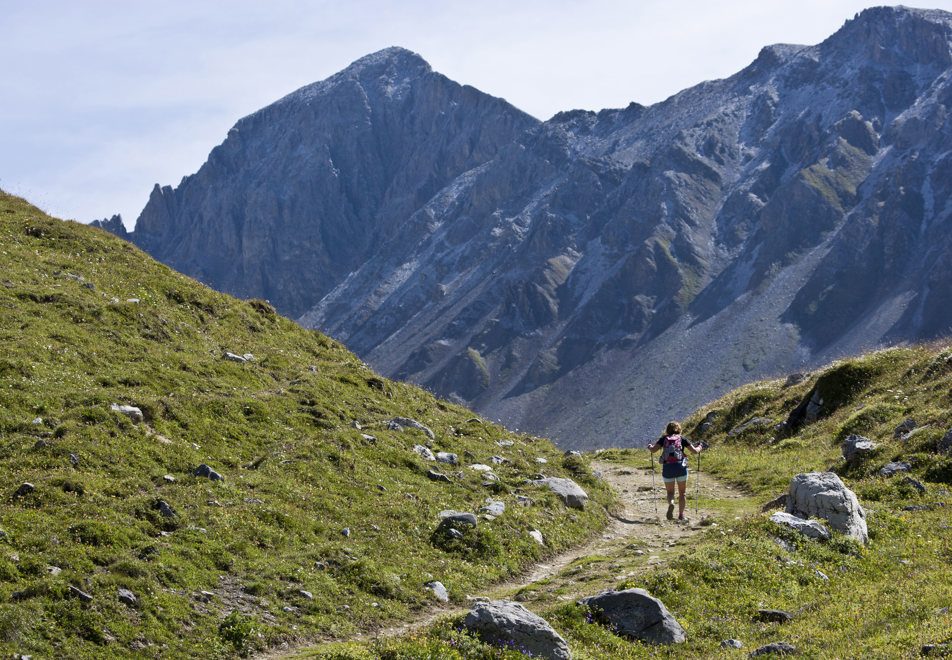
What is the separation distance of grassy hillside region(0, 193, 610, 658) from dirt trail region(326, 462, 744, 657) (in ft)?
1.90

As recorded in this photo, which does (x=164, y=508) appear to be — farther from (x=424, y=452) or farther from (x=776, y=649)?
(x=776, y=649)

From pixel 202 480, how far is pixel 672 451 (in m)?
14.3

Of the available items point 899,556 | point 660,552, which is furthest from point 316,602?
point 899,556

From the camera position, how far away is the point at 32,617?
1378 cm

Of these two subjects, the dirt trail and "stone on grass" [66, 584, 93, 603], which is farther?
the dirt trail

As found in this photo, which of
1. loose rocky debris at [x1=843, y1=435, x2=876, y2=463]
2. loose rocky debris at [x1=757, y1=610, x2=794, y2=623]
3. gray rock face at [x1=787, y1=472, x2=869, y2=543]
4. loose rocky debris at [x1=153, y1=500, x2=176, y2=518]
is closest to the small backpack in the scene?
gray rock face at [x1=787, y1=472, x2=869, y2=543]

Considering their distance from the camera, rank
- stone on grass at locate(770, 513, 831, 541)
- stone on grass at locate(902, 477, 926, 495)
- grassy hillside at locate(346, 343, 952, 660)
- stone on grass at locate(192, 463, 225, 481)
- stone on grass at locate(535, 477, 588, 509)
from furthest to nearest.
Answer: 1. stone on grass at locate(535, 477, 588, 509)
2. stone on grass at locate(902, 477, 926, 495)
3. stone on grass at locate(192, 463, 225, 481)
4. stone on grass at locate(770, 513, 831, 541)
5. grassy hillside at locate(346, 343, 952, 660)

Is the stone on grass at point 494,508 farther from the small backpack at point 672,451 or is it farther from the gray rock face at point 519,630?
the gray rock face at point 519,630

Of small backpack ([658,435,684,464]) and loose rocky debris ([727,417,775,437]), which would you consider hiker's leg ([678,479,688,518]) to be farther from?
loose rocky debris ([727,417,775,437])

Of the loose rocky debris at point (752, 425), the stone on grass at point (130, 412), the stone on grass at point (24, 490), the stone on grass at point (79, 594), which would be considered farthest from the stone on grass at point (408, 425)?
the loose rocky debris at point (752, 425)

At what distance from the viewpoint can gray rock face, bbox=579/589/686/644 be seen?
1495 centimetres

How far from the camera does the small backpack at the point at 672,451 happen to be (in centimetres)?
2622

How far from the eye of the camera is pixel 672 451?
1035 inches

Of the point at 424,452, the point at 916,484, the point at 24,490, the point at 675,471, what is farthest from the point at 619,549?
the point at 24,490
